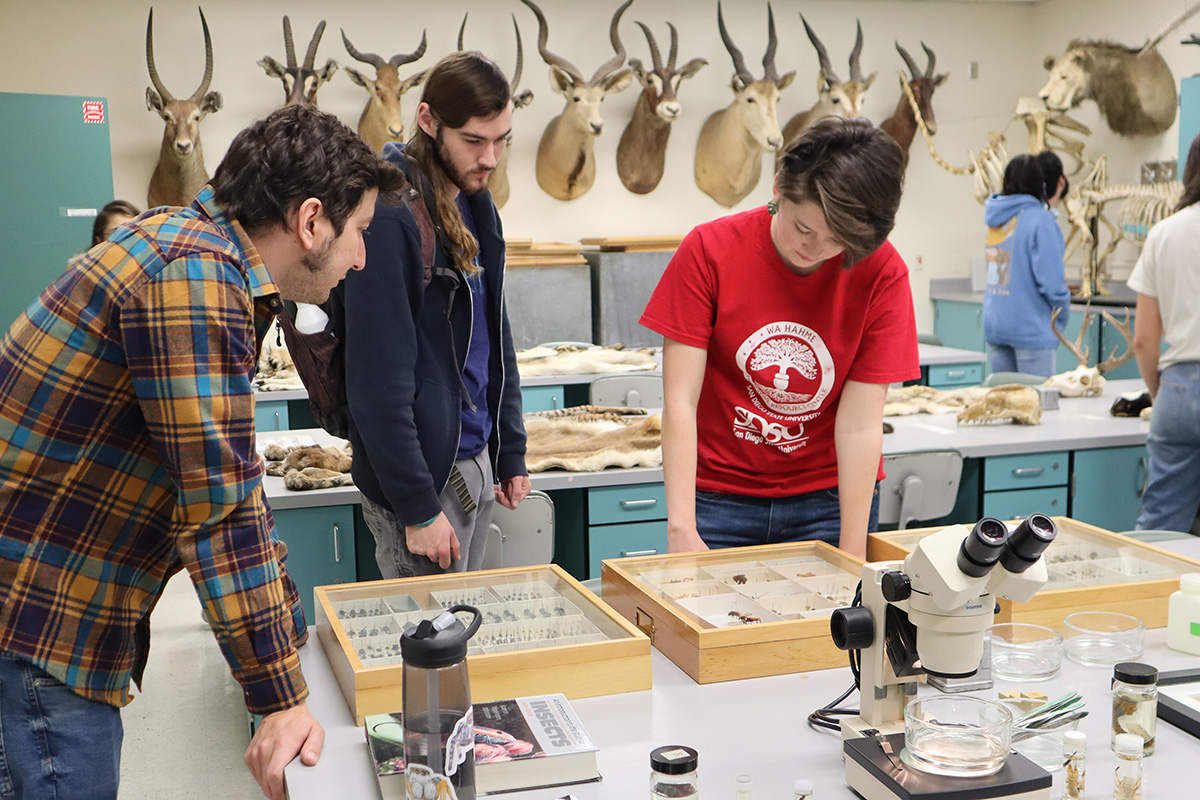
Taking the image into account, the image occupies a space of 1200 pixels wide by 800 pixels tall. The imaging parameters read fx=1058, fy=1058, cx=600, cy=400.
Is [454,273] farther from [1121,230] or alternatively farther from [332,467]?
[1121,230]

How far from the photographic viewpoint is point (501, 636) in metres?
1.57

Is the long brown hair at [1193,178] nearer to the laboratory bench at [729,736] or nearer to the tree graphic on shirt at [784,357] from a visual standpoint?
the tree graphic on shirt at [784,357]

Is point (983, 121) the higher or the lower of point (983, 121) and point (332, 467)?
the higher

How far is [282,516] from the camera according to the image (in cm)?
291

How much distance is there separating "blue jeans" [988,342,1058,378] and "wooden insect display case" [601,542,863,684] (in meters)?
3.88

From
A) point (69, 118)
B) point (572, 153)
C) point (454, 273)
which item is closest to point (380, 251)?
point (454, 273)

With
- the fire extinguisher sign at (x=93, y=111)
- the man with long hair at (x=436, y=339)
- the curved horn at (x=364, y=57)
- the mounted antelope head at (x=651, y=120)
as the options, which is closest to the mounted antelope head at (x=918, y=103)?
the mounted antelope head at (x=651, y=120)

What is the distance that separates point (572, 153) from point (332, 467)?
4.64m

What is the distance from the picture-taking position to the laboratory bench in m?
1.22

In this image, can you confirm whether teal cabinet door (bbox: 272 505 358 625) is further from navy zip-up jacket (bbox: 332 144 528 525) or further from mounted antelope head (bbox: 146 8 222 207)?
mounted antelope head (bbox: 146 8 222 207)

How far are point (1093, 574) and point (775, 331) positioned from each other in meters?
0.69

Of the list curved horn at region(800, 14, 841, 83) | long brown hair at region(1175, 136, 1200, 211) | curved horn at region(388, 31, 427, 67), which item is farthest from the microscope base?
curved horn at region(800, 14, 841, 83)

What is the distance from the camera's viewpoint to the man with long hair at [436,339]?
1950 millimetres

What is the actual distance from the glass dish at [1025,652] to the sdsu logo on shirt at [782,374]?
0.53 metres
